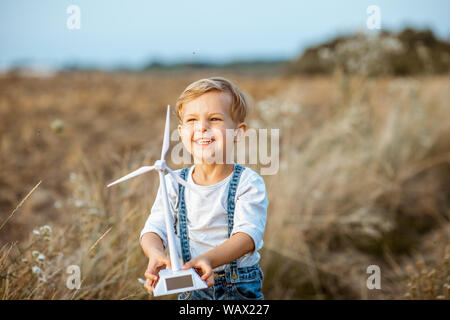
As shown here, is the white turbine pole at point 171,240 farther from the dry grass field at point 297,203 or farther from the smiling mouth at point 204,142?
the dry grass field at point 297,203

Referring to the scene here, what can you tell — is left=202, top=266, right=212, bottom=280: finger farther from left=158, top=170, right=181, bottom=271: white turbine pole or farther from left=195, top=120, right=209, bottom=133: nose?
left=195, top=120, right=209, bottom=133: nose

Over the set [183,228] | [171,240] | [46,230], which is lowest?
[171,240]

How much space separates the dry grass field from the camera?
6.96 ft

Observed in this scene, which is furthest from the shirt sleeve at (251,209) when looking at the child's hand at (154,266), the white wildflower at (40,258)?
the white wildflower at (40,258)

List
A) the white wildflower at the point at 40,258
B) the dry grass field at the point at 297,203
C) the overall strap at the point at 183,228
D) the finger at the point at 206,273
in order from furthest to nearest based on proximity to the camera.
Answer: the dry grass field at the point at 297,203 → the white wildflower at the point at 40,258 → the overall strap at the point at 183,228 → the finger at the point at 206,273

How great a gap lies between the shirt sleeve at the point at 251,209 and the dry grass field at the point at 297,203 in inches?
24.0

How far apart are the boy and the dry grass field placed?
1.21ft

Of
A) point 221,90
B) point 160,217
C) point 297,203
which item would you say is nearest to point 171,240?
point 160,217

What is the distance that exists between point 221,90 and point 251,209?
1.58 ft

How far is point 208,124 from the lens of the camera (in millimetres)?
1457

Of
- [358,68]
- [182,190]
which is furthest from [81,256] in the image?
[358,68]

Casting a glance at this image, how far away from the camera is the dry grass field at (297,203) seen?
2121mm

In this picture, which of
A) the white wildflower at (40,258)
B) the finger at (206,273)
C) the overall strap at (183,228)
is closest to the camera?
the finger at (206,273)

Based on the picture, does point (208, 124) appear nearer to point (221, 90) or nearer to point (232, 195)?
point (221, 90)
